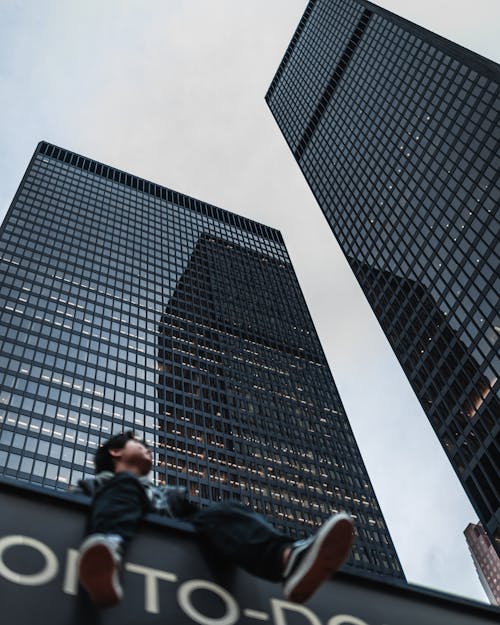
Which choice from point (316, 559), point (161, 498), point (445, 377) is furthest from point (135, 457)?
point (445, 377)

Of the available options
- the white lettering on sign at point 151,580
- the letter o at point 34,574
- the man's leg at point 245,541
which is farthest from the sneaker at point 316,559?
the letter o at point 34,574

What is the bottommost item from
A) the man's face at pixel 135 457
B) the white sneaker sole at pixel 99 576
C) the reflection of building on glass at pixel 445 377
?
the white sneaker sole at pixel 99 576

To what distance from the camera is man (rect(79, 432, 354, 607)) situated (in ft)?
12.2

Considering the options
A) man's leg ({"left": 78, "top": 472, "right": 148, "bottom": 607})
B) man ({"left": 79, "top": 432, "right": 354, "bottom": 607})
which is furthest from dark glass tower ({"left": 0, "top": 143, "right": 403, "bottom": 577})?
man ({"left": 79, "top": 432, "right": 354, "bottom": 607})

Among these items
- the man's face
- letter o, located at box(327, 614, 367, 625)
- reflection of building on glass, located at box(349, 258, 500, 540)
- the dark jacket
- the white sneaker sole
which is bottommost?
the white sneaker sole

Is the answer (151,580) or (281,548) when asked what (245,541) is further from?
(151,580)

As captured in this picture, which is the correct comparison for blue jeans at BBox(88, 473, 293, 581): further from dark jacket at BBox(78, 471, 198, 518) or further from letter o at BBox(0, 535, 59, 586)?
dark jacket at BBox(78, 471, 198, 518)

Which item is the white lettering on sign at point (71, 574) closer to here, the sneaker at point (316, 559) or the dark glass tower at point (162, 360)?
the sneaker at point (316, 559)

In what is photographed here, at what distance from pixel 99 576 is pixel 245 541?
1095 mm

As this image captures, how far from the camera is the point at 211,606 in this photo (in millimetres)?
4094

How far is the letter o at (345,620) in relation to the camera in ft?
14.2

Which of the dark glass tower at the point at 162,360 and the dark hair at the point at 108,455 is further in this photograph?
the dark glass tower at the point at 162,360

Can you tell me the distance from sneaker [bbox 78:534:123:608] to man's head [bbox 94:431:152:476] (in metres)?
2.07

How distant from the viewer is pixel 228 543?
436 centimetres
